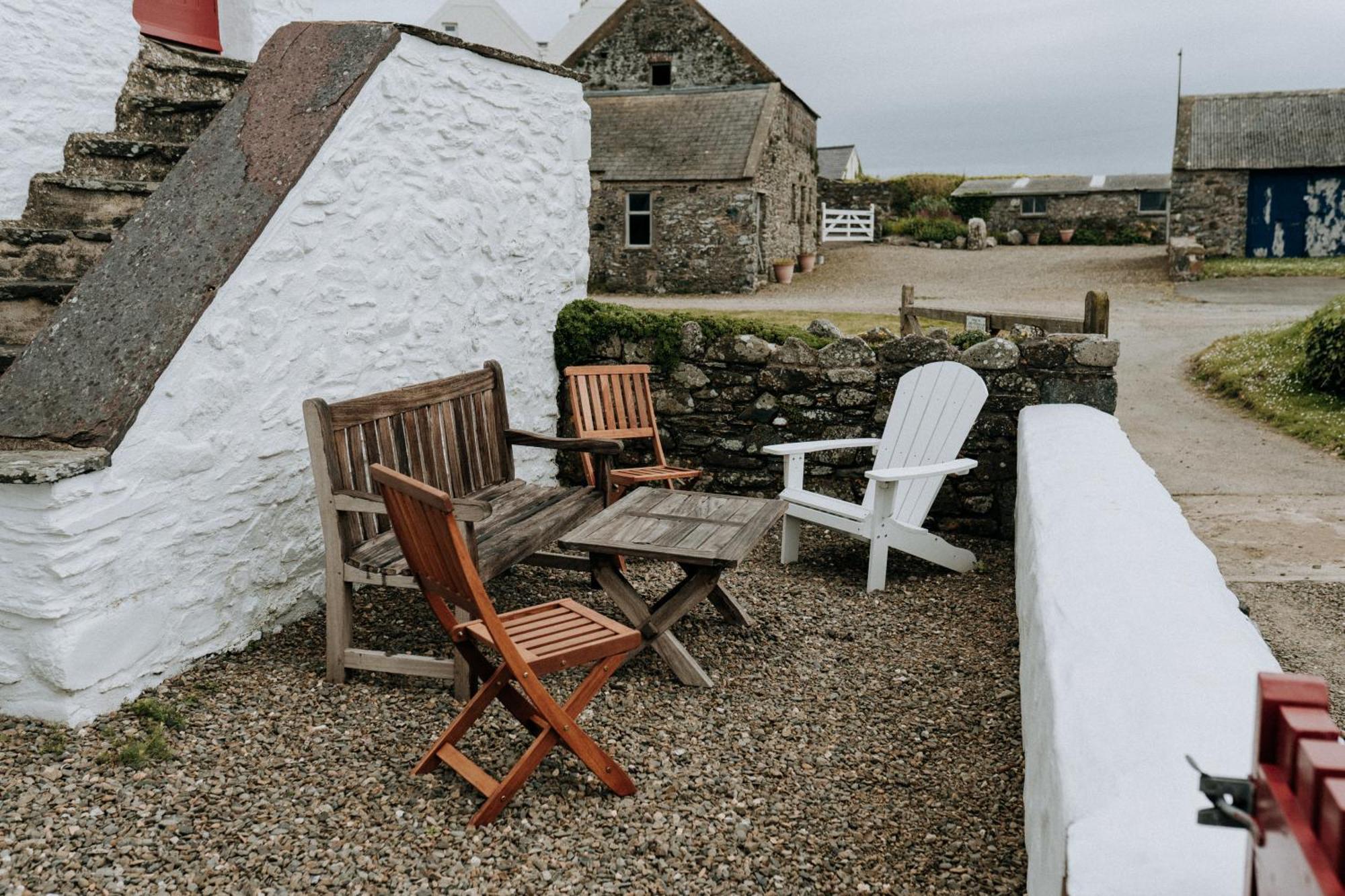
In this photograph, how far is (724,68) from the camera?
75.1 feet

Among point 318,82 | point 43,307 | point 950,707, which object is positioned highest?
point 318,82

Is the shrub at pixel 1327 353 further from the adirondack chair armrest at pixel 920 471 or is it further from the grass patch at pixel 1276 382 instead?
the adirondack chair armrest at pixel 920 471

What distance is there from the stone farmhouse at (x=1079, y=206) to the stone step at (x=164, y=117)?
31.2m

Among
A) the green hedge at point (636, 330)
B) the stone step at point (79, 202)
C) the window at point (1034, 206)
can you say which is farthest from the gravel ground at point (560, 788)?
the window at point (1034, 206)

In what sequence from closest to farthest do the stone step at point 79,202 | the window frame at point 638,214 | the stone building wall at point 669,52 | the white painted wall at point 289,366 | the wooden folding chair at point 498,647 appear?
1. the wooden folding chair at point 498,647
2. the white painted wall at point 289,366
3. the stone step at point 79,202
4. the window frame at point 638,214
5. the stone building wall at point 669,52

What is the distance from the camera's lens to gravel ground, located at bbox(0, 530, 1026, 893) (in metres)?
2.63

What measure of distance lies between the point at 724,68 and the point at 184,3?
18132 mm

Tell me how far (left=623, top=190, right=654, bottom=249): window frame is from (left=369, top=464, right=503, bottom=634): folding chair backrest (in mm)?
18557

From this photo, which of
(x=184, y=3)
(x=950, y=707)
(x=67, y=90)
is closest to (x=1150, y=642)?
(x=950, y=707)

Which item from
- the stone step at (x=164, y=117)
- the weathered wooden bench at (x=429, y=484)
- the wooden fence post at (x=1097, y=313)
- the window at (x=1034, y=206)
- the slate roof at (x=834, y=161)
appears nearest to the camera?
the weathered wooden bench at (x=429, y=484)

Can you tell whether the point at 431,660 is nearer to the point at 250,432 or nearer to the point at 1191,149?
the point at 250,432

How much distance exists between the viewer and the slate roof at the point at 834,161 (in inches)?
1538

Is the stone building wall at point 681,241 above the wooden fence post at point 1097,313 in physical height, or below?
above

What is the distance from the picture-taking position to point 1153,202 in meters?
33.0
